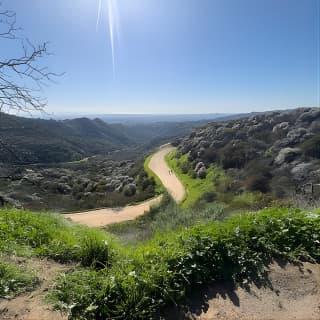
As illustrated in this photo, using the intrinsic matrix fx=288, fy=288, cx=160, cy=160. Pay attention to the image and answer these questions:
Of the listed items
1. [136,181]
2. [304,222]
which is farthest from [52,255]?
[136,181]

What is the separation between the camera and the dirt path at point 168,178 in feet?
104

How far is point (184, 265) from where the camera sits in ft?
11.9

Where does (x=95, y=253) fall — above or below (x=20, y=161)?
below

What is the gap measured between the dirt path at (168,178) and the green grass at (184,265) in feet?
80.4

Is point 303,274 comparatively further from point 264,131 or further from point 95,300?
point 264,131

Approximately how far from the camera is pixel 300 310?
3.20 meters

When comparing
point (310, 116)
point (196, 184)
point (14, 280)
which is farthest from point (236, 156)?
point (14, 280)

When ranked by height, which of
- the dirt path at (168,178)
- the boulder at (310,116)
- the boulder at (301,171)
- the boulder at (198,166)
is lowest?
the dirt path at (168,178)

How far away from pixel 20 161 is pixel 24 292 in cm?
215

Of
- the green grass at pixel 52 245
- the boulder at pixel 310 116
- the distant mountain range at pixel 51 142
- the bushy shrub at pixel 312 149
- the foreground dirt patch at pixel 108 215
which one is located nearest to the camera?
the green grass at pixel 52 245

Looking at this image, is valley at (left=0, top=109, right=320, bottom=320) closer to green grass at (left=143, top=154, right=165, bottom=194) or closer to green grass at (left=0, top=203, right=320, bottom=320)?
green grass at (left=0, top=203, right=320, bottom=320)

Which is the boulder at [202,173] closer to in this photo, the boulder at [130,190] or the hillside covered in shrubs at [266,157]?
the hillside covered in shrubs at [266,157]

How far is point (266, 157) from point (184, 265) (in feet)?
114

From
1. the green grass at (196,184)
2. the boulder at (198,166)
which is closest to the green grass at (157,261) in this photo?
the green grass at (196,184)
